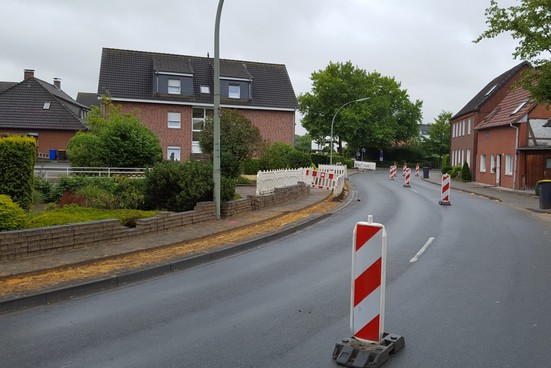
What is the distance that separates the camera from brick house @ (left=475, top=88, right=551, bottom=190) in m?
31.7

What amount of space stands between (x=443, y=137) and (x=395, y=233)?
7467 cm

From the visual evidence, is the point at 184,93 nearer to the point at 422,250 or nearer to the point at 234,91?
the point at 234,91

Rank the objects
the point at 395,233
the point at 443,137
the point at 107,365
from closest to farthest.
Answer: the point at 107,365 < the point at 395,233 < the point at 443,137

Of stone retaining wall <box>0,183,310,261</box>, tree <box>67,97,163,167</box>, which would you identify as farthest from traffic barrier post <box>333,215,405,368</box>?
tree <box>67,97,163,167</box>

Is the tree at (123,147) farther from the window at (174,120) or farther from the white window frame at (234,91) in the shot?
the white window frame at (234,91)

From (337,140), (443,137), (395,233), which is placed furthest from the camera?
(443,137)

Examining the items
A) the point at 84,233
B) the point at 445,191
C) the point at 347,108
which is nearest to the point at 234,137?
the point at 445,191

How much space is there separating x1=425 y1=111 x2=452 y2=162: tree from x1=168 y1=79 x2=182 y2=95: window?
52221mm

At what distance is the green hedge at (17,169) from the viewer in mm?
10898

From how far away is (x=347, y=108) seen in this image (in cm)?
6856

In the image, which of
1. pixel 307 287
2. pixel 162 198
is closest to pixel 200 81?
pixel 162 198

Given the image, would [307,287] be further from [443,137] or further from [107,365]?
[443,137]

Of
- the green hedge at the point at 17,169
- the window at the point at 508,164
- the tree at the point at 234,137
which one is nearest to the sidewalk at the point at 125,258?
the green hedge at the point at 17,169

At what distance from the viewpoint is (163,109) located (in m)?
42.3
